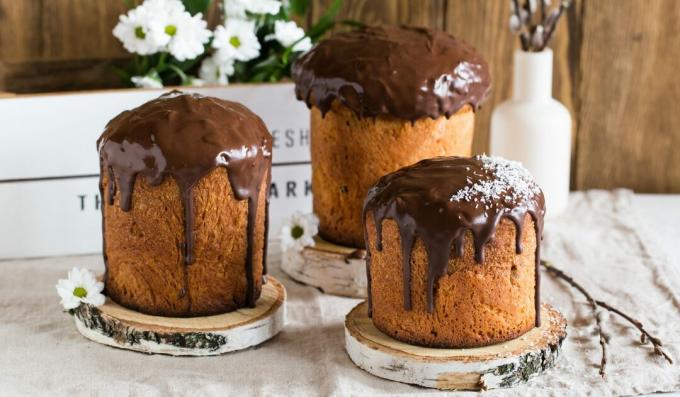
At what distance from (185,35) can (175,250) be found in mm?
596

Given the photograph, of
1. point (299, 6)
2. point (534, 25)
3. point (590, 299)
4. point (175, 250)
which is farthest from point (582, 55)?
point (175, 250)

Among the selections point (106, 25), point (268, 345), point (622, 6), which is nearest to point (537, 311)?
point (268, 345)

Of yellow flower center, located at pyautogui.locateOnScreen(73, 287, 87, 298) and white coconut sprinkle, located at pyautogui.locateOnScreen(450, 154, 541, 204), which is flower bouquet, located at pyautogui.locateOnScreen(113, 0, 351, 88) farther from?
white coconut sprinkle, located at pyautogui.locateOnScreen(450, 154, 541, 204)

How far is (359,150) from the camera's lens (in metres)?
1.82

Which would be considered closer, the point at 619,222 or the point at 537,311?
the point at 537,311

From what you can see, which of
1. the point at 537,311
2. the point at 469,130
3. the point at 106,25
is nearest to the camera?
the point at 537,311

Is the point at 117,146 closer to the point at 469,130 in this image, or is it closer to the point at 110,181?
the point at 110,181

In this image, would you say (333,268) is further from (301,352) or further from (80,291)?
(80,291)

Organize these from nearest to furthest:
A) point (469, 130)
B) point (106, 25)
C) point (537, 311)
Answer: point (537, 311)
point (469, 130)
point (106, 25)

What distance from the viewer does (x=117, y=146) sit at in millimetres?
1586

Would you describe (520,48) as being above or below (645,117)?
above

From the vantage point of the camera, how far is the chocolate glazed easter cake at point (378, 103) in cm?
175

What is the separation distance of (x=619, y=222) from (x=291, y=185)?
701 millimetres

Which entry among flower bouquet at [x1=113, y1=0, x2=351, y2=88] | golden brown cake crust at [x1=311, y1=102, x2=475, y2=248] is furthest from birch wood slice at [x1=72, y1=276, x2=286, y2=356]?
flower bouquet at [x1=113, y1=0, x2=351, y2=88]
